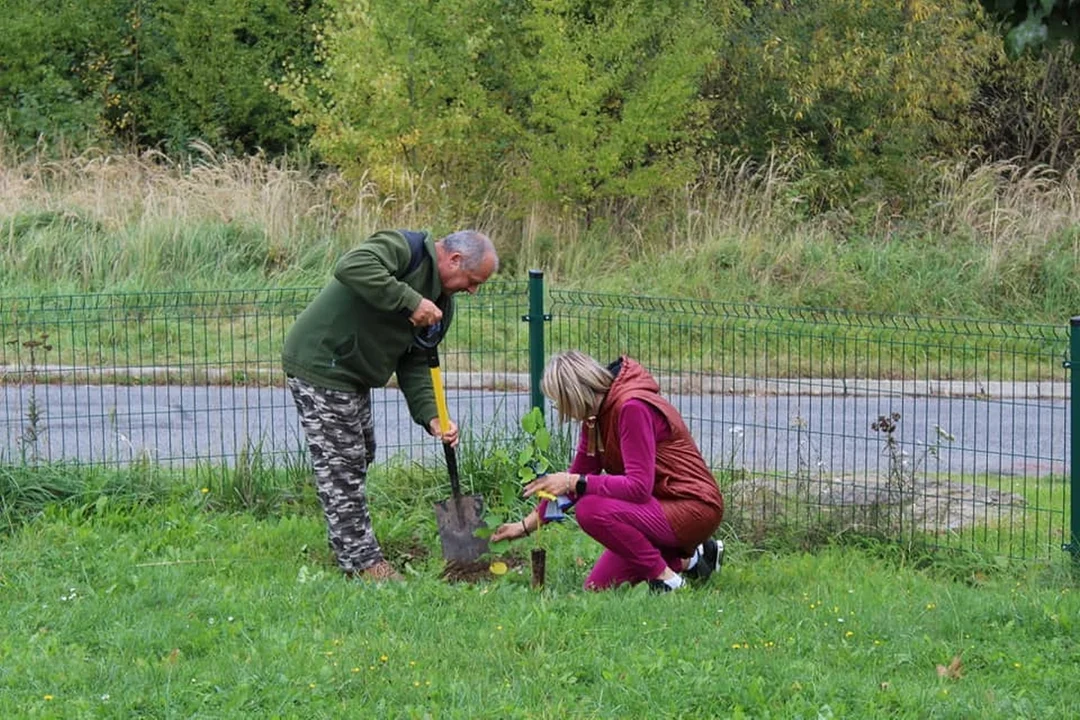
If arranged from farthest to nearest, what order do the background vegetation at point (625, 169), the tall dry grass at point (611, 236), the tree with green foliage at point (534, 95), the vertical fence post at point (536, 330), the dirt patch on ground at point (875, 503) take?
the tree with green foliage at point (534, 95)
the background vegetation at point (625, 169)
the tall dry grass at point (611, 236)
the vertical fence post at point (536, 330)
the dirt patch on ground at point (875, 503)

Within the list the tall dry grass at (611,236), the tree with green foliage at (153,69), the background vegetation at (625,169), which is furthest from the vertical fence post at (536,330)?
the tree with green foliage at (153,69)

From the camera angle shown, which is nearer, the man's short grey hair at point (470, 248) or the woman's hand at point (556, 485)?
the woman's hand at point (556, 485)

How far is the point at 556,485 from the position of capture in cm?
659

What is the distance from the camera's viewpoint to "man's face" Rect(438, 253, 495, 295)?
268 inches

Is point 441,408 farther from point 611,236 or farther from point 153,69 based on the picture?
point 153,69

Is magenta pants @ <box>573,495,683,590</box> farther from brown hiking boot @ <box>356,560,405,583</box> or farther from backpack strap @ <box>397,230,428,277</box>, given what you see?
backpack strap @ <box>397,230,428,277</box>

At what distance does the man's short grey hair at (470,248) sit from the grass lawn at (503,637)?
4.62 ft

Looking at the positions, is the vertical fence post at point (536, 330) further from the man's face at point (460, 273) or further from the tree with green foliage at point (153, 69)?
the tree with green foliage at point (153, 69)

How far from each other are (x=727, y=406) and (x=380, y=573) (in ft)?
11.1

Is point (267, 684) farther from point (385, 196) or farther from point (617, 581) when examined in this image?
point (385, 196)

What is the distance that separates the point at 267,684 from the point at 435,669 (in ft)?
1.92

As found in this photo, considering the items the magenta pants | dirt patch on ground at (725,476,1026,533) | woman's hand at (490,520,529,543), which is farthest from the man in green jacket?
dirt patch on ground at (725,476,1026,533)

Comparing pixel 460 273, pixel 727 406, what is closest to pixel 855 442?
pixel 727 406

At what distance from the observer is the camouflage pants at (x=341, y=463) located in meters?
7.02
